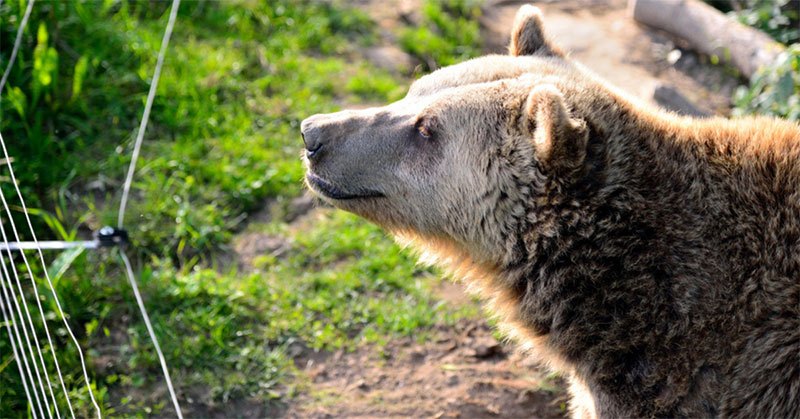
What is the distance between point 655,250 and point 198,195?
3.30 meters

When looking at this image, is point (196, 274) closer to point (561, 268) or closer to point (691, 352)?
point (561, 268)

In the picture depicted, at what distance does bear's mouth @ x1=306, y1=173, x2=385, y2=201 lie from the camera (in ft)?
13.6

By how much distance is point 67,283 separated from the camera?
16.7 ft

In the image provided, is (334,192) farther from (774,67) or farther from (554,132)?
(774,67)

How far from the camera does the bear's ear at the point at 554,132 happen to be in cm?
345

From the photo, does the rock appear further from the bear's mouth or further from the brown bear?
the bear's mouth

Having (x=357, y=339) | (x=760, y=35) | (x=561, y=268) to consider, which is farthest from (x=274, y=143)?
(x=760, y=35)

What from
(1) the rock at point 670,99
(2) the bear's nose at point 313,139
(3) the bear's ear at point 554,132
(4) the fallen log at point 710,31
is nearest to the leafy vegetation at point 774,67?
(4) the fallen log at point 710,31

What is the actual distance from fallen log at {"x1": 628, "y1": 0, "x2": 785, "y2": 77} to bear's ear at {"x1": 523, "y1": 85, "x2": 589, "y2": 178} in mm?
3703

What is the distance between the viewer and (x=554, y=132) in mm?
3490

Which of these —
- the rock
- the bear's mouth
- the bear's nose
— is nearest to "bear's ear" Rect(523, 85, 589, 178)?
the bear's mouth

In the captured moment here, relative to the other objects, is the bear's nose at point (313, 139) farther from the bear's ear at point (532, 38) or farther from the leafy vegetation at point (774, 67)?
the leafy vegetation at point (774, 67)

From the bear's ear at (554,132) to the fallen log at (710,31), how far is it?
370 cm

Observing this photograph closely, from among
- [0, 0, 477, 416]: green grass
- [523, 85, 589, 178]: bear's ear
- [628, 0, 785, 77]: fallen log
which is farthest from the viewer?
[628, 0, 785, 77]: fallen log
